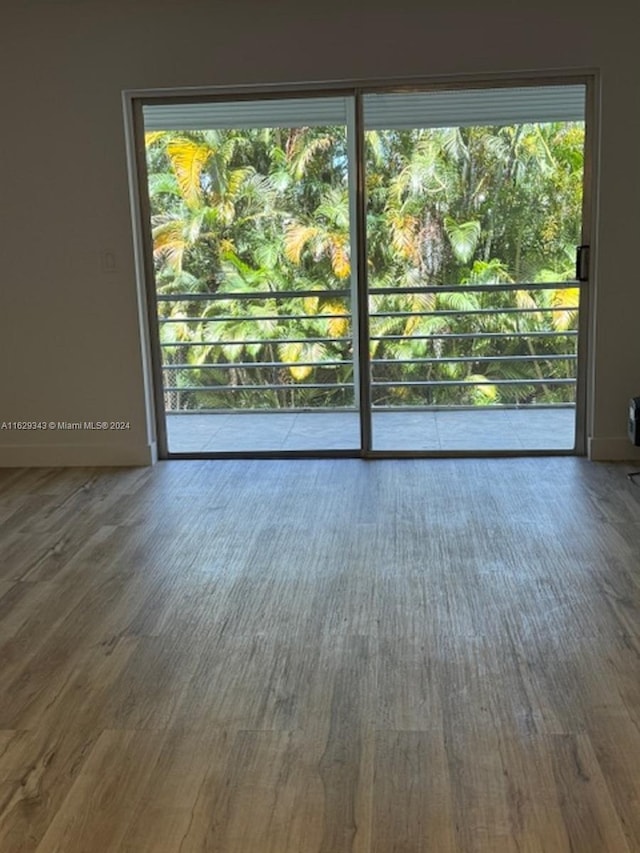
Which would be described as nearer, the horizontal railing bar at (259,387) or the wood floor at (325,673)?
the wood floor at (325,673)

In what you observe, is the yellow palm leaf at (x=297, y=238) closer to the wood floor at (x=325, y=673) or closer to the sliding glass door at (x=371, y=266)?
the sliding glass door at (x=371, y=266)

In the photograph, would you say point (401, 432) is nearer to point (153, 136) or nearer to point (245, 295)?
point (245, 295)

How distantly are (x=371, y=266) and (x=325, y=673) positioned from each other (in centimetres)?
268

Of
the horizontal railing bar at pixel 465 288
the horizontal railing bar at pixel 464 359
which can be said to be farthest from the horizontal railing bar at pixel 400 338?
the horizontal railing bar at pixel 465 288

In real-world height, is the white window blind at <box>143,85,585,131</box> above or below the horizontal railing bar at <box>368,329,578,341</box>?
above

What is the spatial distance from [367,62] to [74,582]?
9.60ft

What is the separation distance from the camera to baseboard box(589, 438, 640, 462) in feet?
14.5

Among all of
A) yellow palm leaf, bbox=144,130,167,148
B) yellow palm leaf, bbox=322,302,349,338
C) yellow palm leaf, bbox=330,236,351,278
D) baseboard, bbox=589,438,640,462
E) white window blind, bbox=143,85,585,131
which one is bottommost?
baseboard, bbox=589,438,640,462

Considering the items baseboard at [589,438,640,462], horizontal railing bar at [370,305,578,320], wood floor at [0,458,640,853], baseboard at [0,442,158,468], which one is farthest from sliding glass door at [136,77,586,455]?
wood floor at [0,458,640,853]

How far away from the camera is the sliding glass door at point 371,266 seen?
429 centimetres

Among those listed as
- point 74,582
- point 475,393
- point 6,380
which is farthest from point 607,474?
point 6,380

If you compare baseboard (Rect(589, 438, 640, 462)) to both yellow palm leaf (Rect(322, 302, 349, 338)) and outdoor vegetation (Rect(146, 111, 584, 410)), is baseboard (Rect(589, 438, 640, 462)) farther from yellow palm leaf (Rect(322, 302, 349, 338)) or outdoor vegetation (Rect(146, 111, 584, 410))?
yellow palm leaf (Rect(322, 302, 349, 338))

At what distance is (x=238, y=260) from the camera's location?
461cm

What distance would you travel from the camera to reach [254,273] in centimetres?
462
